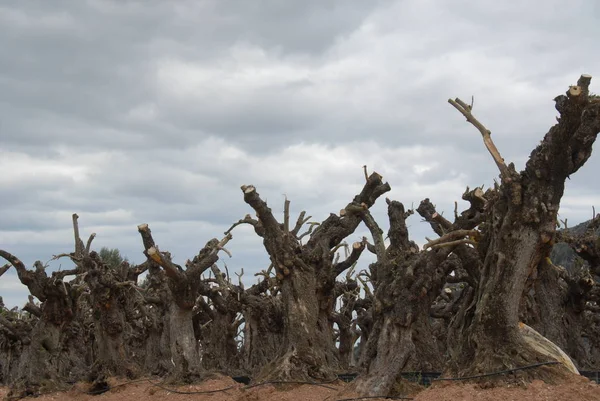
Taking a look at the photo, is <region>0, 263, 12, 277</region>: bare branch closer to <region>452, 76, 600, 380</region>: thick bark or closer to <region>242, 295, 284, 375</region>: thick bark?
<region>242, 295, 284, 375</region>: thick bark

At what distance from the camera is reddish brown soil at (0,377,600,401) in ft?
26.2

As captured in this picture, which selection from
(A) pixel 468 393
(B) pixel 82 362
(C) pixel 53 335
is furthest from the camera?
(B) pixel 82 362

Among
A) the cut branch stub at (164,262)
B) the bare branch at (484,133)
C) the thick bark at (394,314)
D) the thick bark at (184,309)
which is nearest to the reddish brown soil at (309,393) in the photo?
the thick bark at (394,314)

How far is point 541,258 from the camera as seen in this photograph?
31.0 feet

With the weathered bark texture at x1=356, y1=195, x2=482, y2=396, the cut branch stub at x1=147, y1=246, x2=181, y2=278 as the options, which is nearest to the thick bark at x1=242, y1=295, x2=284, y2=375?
the cut branch stub at x1=147, y1=246, x2=181, y2=278

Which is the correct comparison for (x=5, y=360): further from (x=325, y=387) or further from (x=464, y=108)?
(x=464, y=108)

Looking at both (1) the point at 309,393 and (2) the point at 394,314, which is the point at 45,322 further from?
(2) the point at 394,314

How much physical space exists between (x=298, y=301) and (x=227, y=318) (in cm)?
999

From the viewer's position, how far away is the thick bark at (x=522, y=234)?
8.69 metres

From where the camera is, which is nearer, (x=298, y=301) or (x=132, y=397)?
(x=298, y=301)

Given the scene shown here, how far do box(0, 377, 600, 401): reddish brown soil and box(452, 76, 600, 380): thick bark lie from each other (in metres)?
0.47

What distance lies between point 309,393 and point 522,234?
19.0 ft

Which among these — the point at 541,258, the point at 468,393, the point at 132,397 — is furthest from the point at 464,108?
the point at 132,397

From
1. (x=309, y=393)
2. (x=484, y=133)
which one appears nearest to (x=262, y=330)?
(x=309, y=393)
